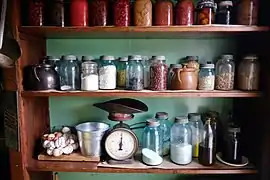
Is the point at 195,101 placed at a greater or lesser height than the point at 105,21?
lesser

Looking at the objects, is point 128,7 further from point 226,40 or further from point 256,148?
point 256,148

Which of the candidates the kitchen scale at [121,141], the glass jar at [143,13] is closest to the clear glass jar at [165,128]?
the kitchen scale at [121,141]

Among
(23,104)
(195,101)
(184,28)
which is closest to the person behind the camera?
(184,28)

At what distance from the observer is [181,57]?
141 cm

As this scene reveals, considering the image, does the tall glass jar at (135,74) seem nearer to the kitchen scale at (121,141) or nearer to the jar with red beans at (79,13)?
the kitchen scale at (121,141)

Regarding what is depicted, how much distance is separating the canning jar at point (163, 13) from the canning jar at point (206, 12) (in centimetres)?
13

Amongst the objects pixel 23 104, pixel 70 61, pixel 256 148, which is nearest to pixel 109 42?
pixel 70 61

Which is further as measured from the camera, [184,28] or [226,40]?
[226,40]

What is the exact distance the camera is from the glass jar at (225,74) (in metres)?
1.19

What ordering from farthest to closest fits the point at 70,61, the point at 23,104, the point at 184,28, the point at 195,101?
the point at 195,101 < the point at 70,61 < the point at 23,104 < the point at 184,28

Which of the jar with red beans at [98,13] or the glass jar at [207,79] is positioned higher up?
the jar with red beans at [98,13]

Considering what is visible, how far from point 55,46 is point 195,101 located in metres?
0.79

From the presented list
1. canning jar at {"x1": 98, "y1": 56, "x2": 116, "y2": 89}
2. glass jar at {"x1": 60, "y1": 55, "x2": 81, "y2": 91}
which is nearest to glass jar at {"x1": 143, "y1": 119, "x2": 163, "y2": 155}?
canning jar at {"x1": 98, "y1": 56, "x2": 116, "y2": 89}

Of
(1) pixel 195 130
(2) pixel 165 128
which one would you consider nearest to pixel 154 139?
(2) pixel 165 128
